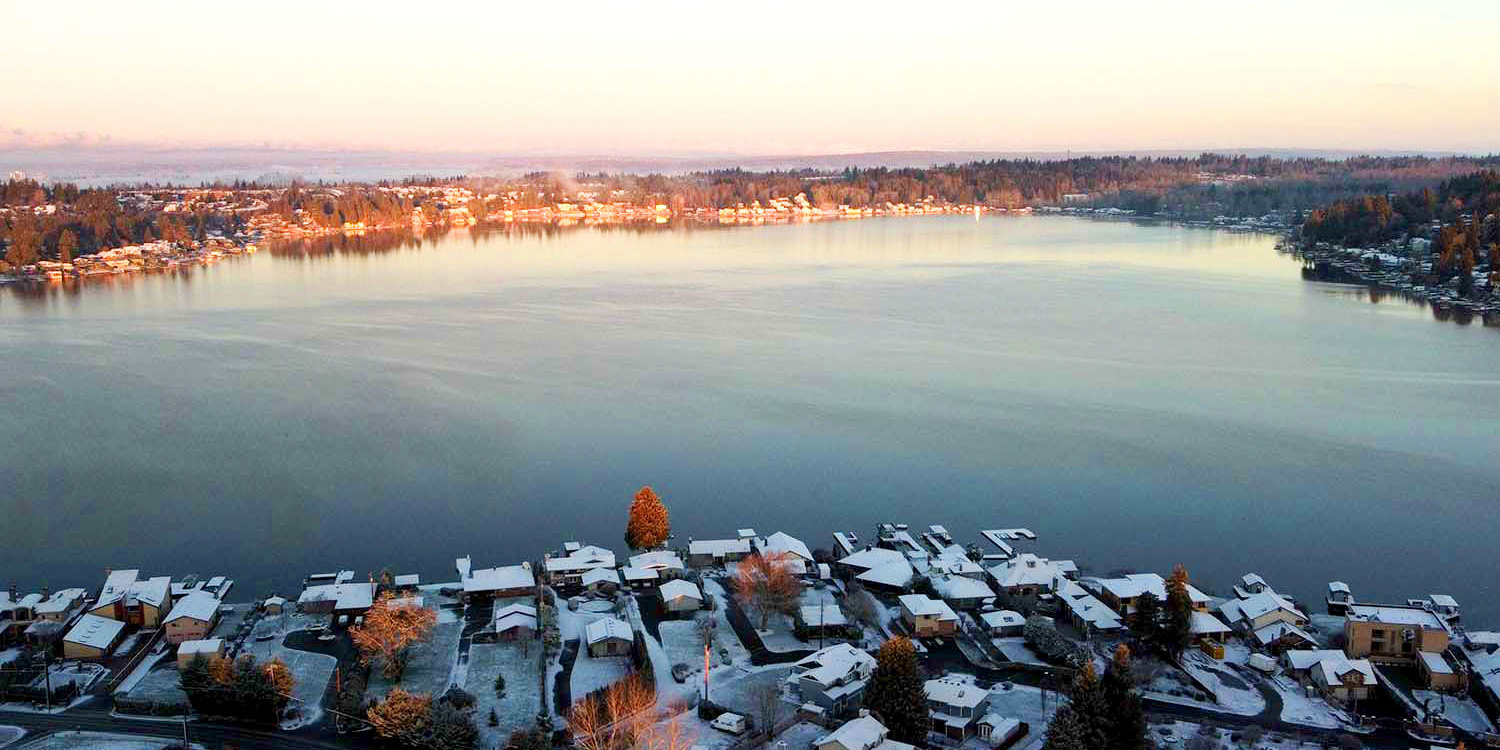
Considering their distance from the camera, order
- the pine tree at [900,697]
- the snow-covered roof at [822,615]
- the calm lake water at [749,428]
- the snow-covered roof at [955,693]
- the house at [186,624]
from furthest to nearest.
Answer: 1. the calm lake water at [749,428]
2. the snow-covered roof at [822,615]
3. the house at [186,624]
4. the snow-covered roof at [955,693]
5. the pine tree at [900,697]

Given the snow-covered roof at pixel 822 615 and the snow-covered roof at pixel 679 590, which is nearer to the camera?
the snow-covered roof at pixel 822 615

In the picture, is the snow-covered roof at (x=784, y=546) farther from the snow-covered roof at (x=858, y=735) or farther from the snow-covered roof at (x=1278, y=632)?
the snow-covered roof at (x=1278, y=632)

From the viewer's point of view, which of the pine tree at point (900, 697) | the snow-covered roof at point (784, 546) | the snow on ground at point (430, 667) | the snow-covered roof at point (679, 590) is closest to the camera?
the pine tree at point (900, 697)

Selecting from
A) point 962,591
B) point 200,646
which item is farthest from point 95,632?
point 962,591

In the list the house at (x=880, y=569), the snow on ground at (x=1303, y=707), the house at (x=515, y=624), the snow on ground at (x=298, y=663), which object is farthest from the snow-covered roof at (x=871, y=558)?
the snow on ground at (x=298, y=663)

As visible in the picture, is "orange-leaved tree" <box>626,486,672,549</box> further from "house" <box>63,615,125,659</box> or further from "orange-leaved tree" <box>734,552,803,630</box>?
"house" <box>63,615,125,659</box>

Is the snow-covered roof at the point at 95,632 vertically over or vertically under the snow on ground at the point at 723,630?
over

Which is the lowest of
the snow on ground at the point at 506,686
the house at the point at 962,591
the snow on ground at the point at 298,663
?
the snow on ground at the point at 506,686
